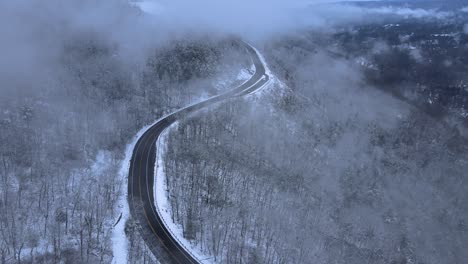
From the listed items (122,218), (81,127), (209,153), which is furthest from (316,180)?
(81,127)

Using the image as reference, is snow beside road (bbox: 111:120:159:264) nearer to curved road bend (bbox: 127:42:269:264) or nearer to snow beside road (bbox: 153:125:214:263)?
curved road bend (bbox: 127:42:269:264)

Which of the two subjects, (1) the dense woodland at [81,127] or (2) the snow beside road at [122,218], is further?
(1) the dense woodland at [81,127]

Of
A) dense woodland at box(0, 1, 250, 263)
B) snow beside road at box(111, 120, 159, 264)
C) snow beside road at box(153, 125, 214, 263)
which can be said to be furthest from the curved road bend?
dense woodland at box(0, 1, 250, 263)

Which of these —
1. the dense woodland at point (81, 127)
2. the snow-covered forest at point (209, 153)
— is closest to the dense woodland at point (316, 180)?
A: the snow-covered forest at point (209, 153)

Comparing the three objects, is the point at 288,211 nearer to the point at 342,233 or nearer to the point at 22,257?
the point at 342,233

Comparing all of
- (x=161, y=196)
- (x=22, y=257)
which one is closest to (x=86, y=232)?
(x=22, y=257)

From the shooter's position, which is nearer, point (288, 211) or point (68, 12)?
point (288, 211)

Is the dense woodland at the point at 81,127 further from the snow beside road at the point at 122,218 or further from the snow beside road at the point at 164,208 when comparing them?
the snow beside road at the point at 164,208
